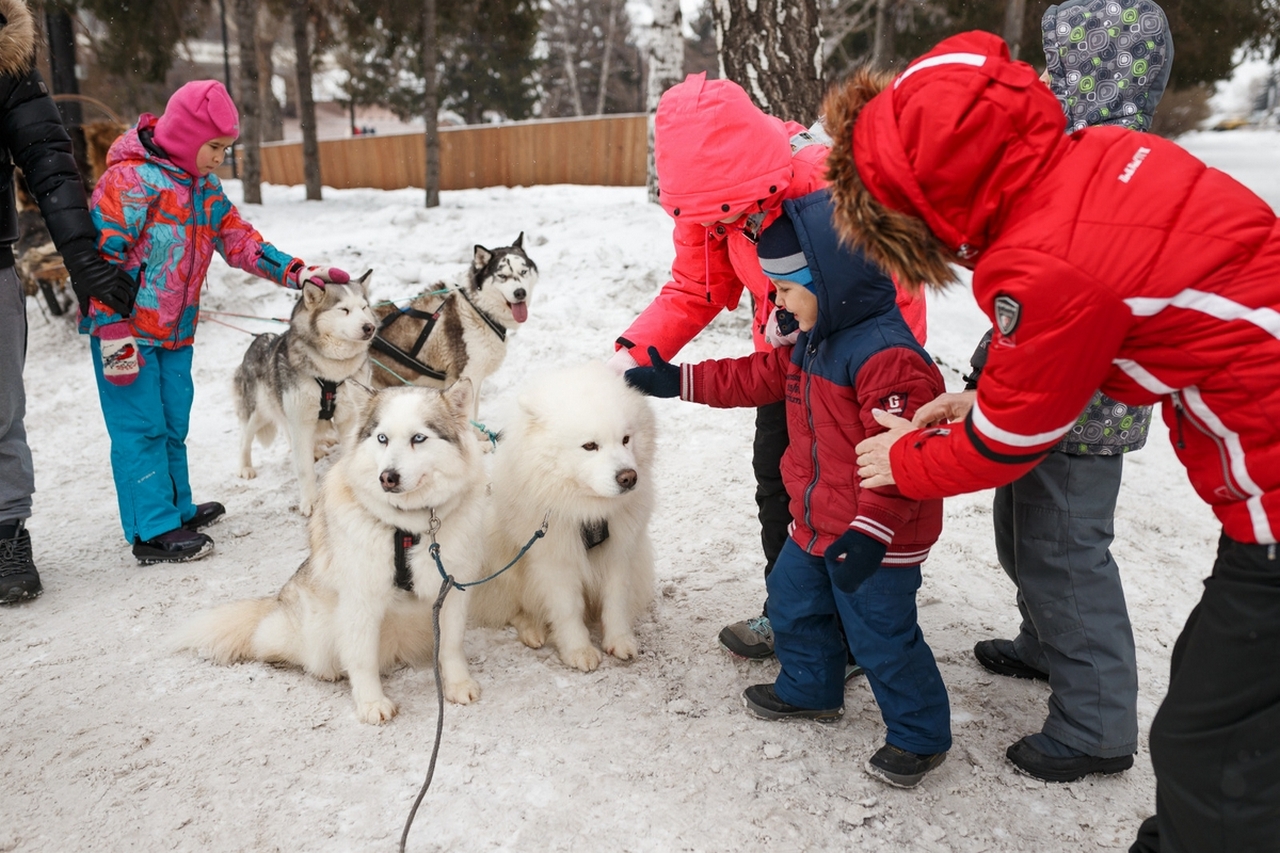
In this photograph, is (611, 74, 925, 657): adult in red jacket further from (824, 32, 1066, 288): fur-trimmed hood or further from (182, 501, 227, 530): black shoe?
(182, 501, 227, 530): black shoe

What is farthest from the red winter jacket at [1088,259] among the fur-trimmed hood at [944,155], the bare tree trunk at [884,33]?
the bare tree trunk at [884,33]

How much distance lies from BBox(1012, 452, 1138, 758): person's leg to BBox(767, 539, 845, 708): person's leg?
2.16 ft

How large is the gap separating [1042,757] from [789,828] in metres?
0.84

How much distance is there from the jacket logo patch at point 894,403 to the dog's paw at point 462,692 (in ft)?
5.74

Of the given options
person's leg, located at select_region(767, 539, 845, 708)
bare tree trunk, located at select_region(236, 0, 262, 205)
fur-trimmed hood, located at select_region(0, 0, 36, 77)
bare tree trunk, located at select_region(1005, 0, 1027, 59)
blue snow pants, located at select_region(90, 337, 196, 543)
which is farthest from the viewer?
bare tree trunk, located at select_region(236, 0, 262, 205)

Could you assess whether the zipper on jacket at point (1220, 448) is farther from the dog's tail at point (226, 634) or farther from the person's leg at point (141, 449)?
the person's leg at point (141, 449)

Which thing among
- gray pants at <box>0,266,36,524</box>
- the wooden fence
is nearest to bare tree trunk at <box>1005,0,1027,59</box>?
the wooden fence

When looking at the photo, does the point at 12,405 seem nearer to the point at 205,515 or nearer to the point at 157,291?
the point at 157,291

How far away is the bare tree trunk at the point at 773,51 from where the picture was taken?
5.62 metres

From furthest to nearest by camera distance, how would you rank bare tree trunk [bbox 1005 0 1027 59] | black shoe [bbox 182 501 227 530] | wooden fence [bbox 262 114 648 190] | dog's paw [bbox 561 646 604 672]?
1. wooden fence [bbox 262 114 648 190]
2. bare tree trunk [bbox 1005 0 1027 59]
3. black shoe [bbox 182 501 227 530]
4. dog's paw [bbox 561 646 604 672]

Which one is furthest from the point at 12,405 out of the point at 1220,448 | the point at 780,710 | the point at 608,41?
the point at 608,41

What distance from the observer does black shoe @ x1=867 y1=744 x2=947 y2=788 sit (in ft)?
7.61

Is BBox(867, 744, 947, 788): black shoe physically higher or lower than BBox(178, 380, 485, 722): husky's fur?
lower

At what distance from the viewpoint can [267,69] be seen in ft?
78.7
